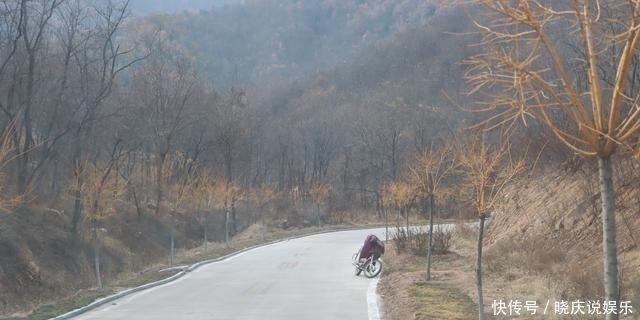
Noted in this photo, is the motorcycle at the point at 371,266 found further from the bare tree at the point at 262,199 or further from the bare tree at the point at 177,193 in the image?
the bare tree at the point at 262,199

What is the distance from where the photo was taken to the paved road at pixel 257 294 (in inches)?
546

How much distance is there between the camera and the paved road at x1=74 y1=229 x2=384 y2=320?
1388 centimetres

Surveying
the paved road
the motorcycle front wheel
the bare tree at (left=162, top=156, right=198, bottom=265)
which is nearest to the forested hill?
the bare tree at (left=162, top=156, right=198, bottom=265)

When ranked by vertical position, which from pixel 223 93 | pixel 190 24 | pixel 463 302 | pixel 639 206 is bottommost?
pixel 463 302

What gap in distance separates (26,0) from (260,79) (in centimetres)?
8290

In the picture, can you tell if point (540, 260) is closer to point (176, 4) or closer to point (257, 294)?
point (257, 294)

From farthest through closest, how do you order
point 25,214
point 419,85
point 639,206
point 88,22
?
point 419,85, point 88,22, point 25,214, point 639,206

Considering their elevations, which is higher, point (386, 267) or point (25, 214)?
point (25, 214)

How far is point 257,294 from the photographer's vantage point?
17281mm

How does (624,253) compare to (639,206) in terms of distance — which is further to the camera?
(639,206)

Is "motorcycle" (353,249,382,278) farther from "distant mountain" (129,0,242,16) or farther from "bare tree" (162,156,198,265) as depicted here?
"distant mountain" (129,0,242,16)

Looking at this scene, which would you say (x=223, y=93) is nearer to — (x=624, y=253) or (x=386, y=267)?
(x=386, y=267)

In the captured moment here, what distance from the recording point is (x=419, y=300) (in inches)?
573

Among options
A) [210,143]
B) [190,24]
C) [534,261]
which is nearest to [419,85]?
[190,24]
